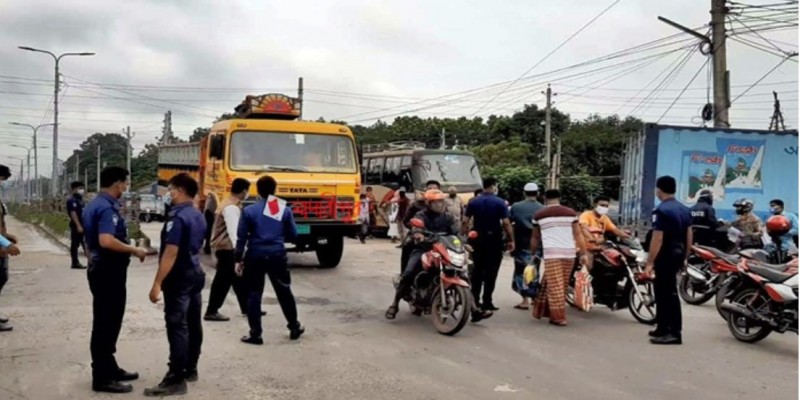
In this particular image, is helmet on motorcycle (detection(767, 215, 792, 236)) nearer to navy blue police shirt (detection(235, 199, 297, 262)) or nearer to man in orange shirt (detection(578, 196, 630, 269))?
man in orange shirt (detection(578, 196, 630, 269))

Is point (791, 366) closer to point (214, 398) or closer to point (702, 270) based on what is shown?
point (702, 270)

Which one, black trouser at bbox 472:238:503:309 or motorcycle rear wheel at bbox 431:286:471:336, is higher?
black trouser at bbox 472:238:503:309

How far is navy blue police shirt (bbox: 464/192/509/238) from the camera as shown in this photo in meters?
9.03

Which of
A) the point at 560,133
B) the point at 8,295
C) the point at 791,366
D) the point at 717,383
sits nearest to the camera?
the point at 717,383

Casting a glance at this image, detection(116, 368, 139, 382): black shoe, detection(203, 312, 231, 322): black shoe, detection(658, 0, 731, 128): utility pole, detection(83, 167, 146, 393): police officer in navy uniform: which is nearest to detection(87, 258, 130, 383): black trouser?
detection(83, 167, 146, 393): police officer in navy uniform

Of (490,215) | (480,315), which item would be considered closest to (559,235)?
(490,215)

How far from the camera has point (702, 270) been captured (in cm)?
1015

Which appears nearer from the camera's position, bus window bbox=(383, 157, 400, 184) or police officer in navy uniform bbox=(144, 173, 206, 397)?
police officer in navy uniform bbox=(144, 173, 206, 397)

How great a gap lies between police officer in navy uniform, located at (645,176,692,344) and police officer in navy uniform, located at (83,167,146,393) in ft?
16.0

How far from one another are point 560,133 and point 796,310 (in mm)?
45905

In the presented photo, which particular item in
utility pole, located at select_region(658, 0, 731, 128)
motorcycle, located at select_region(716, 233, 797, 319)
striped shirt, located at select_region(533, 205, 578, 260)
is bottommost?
motorcycle, located at select_region(716, 233, 797, 319)

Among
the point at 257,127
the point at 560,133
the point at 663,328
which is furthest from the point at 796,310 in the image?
the point at 560,133

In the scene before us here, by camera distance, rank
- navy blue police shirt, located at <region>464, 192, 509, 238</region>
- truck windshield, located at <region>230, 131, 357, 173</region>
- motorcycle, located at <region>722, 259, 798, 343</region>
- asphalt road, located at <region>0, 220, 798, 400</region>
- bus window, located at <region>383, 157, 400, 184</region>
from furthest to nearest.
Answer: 1. bus window, located at <region>383, 157, 400, 184</region>
2. truck windshield, located at <region>230, 131, 357, 173</region>
3. navy blue police shirt, located at <region>464, 192, 509, 238</region>
4. motorcycle, located at <region>722, 259, 798, 343</region>
5. asphalt road, located at <region>0, 220, 798, 400</region>

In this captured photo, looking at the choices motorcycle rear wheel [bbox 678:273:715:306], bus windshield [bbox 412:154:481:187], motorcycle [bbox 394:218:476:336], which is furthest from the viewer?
bus windshield [bbox 412:154:481:187]
